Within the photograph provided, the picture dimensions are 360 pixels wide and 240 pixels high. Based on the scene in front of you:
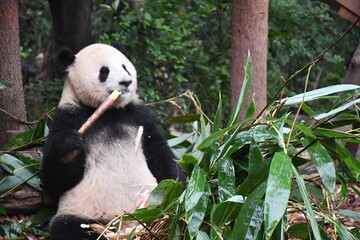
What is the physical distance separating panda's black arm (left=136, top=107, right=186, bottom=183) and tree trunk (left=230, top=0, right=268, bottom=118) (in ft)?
2.95

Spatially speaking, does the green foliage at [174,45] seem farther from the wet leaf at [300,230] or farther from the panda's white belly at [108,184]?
the wet leaf at [300,230]

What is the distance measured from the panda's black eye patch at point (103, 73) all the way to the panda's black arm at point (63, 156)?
265 millimetres

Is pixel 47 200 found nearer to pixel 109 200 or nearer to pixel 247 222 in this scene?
pixel 109 200

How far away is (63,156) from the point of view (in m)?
3.22

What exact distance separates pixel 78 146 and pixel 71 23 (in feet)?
8.99

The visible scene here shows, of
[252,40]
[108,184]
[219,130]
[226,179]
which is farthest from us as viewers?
[252,40]

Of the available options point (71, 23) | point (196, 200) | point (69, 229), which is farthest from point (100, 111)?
point (71, 23)

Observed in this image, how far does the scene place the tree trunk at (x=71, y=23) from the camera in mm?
5539

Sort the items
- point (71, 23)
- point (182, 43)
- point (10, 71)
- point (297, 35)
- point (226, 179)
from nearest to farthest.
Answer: point (226, 179)
point (10, 71)
point (71, 23)
point (182, 43)
point (297, 35)

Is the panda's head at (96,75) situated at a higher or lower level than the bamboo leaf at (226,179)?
higher

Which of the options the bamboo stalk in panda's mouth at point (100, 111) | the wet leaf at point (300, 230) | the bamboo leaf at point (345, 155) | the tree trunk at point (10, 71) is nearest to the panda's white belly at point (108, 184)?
the bamboo stalk in panda's mouth at point (100, 111)

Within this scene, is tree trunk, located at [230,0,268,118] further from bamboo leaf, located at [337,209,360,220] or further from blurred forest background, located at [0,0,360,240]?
bamboo leaf, located at [337,209,360,220]

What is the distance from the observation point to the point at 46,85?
592 centimetres

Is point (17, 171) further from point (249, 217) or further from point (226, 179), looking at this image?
point (249, 217)
